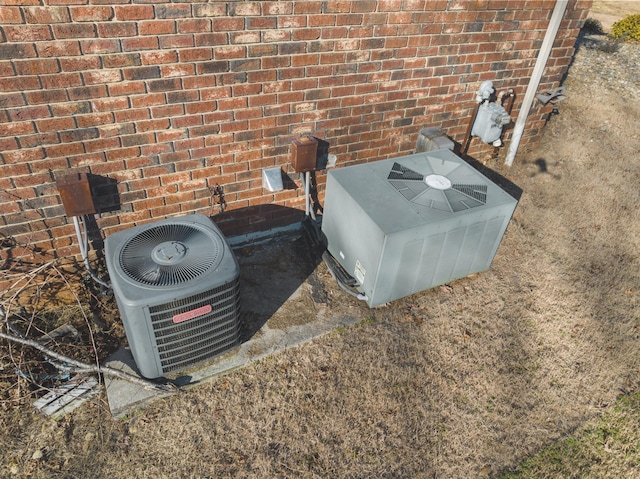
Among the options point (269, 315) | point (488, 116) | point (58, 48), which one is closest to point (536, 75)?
point (488, 116)

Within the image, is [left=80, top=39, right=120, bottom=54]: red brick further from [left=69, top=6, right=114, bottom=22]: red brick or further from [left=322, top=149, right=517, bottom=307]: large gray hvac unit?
[left=322, top=149, right=517, bottom=307]: large gray hvac unit

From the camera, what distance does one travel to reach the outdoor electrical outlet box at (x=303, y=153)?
4.16 metres

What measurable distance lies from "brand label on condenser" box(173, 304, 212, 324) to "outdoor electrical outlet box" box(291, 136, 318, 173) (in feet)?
5.75

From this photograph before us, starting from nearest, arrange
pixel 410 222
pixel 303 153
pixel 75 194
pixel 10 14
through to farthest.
A: pixel 10 14 → pixel 75 194 → pixel 410 222 → pixel 303 153

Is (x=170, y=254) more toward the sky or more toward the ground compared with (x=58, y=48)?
more toward the ground

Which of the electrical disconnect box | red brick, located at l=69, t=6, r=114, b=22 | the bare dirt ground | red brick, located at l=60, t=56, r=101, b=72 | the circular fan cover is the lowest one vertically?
the bare dirt ground

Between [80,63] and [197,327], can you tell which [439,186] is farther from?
[80,63]

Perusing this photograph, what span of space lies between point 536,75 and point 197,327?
187 inches

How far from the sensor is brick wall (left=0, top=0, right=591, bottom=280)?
311 cm

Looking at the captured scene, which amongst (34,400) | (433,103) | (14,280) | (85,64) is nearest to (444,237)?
(433,103)

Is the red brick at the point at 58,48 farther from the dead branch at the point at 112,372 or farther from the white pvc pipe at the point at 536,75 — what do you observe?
the white pvc pipe at the point at 536,75

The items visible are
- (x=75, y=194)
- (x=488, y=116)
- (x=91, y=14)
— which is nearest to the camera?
(x=91, y=14)

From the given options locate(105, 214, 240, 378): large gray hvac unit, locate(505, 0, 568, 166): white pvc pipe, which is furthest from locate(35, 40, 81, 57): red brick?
locate(505, 0, 568, 166): white pvc pipe

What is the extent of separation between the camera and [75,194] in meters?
3.41
